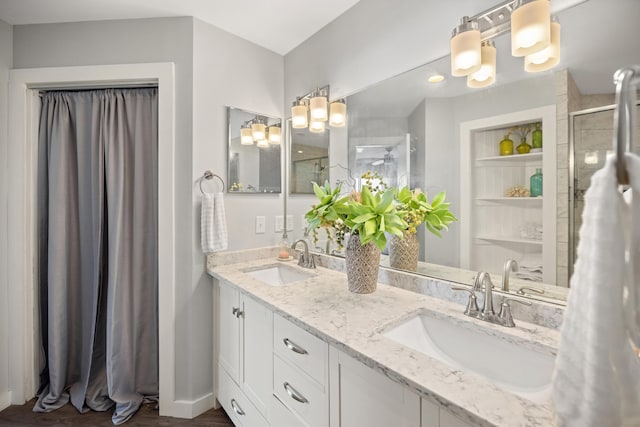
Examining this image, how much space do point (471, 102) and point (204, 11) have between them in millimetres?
1536

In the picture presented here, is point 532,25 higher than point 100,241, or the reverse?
point 532,25

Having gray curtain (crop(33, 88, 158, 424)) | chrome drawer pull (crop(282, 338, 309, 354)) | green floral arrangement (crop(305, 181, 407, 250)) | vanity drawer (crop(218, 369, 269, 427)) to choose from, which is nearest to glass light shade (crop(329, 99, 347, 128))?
green floral arrangement (crop(305, 181, 407, 250))

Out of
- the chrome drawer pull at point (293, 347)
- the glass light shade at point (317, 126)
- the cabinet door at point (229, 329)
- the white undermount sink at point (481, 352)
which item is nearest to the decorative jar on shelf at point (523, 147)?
the white undermount sink at point (481, 352)

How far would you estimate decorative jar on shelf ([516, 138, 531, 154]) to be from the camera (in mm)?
1063

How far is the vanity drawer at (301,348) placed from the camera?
39.9 inches

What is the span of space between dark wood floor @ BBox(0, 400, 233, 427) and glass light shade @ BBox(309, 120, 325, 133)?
1.84 metres

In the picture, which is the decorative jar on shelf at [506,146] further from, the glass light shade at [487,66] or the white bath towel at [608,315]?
the white bath towel at [608,315]

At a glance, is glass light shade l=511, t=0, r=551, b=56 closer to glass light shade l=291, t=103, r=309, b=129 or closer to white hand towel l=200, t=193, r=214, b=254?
glass light shade l=291, t=103, r=309, b=129

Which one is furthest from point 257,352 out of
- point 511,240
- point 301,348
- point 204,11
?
point 204,11

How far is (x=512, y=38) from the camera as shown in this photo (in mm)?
1047

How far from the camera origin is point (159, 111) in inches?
70.0

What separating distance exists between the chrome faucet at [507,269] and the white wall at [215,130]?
1.49m

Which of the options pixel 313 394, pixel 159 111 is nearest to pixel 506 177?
pixel 313 394

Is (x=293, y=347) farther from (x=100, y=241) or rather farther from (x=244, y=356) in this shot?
(x=100, y=241)
